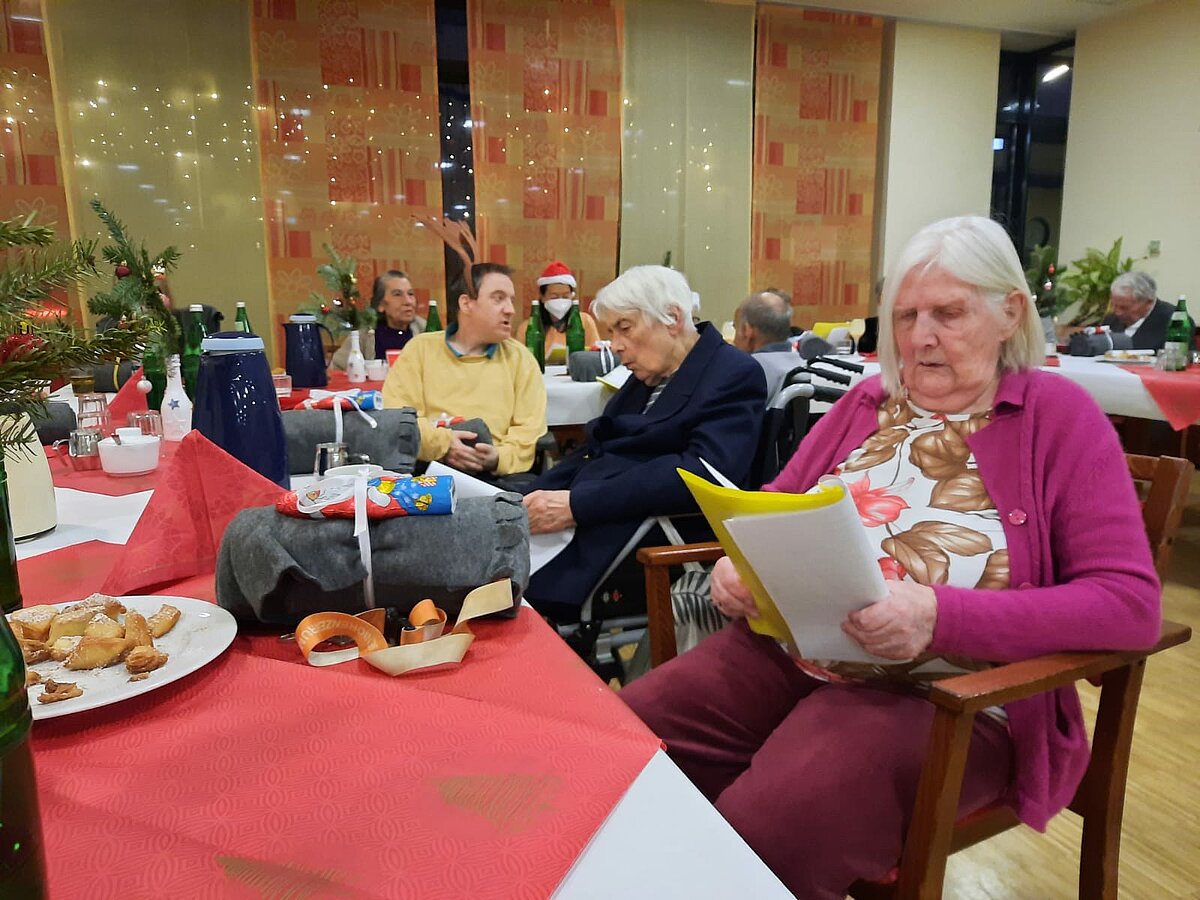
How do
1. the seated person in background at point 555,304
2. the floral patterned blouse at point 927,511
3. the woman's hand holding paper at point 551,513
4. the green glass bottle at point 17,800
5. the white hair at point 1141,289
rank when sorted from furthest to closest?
the white hair at point 1141,289, the seated person in background at point 555,304, the woman's hand holding paper at point 551,513, the floral patterned blouse at point 927,511, the green glass bottle at point 17,800

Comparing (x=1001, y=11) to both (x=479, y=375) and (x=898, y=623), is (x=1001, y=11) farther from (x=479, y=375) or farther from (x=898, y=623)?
(x=898, y=623)

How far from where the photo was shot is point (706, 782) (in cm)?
123

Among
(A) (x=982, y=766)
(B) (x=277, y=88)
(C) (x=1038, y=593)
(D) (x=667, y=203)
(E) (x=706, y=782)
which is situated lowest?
(E) (x=706, y=782)

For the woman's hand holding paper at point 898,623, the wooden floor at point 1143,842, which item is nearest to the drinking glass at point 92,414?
the woman's hand holding paper at point 898,623

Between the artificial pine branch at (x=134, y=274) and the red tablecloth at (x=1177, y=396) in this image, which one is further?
the red tablecloth at (x=1177, y=396)

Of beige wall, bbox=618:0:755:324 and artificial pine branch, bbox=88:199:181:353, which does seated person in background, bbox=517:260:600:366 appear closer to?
beige wall, bbox=618:0:755:324

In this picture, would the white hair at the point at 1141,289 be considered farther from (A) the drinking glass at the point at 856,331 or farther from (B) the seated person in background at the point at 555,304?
(B) the seated person in background at the point at 555,304

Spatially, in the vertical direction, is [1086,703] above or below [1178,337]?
below

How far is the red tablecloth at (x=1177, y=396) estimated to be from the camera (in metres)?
2.95

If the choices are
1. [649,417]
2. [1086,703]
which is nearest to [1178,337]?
[1086,703]

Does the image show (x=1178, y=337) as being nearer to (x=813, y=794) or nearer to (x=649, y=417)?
(x=649, y=417)

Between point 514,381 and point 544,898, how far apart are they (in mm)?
2462

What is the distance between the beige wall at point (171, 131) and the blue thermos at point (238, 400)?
467 centimetres

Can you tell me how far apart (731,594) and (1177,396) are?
2606 mm
